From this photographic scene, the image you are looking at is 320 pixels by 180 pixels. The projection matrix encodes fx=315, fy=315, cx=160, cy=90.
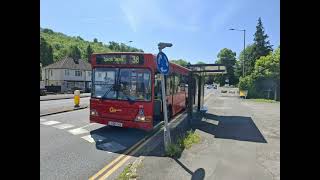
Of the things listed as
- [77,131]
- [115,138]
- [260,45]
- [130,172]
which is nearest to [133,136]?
[115,138]

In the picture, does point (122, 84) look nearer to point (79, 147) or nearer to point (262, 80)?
point (79, 147)

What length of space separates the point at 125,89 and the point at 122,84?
205 millimetres

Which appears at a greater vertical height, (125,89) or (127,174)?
(125,89)

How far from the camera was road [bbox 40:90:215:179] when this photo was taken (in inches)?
264

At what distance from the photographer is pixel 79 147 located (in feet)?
29.3

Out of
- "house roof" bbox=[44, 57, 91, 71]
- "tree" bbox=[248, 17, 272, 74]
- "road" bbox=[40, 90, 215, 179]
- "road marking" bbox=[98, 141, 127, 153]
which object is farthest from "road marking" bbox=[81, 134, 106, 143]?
"tree" bbox=[248, 17, 272, 74]

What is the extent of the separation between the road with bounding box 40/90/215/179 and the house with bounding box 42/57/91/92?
5919cm

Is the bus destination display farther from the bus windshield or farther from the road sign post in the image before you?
the road sign post

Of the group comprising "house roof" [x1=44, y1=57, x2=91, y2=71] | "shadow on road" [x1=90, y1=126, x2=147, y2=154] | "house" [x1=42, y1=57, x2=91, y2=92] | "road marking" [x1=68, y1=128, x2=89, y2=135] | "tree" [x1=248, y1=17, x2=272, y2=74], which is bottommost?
"shadow on road" [x1=90, y1=126, x2=147, y2=154]

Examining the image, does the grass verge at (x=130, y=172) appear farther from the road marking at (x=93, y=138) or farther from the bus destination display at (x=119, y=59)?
the bus destination display at (x=119, y=59)

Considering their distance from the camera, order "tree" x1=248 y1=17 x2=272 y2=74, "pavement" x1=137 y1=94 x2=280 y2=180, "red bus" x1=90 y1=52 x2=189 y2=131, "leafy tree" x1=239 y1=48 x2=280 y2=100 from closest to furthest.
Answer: "pavement" x1=137 y1=94 x2=280 y2=180 → "red bus" x1=90 y1=52 x2=189 y2=131 → "leafy tree" x1=239 y1=48 x2=280 y2=100 → "tree" x1=248 y1=17 x2=272 y2=74

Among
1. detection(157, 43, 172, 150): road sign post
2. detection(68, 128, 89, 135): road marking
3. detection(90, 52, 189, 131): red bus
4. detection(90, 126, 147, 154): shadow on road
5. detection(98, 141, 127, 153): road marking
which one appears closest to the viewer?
detection(157, 43, 172, 150): road sign post
